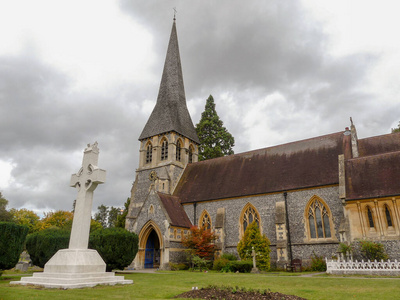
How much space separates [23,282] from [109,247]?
7.09 m

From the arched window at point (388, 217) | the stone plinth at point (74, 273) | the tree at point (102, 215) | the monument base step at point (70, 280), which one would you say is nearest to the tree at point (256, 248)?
the arched window at point (388, 217)

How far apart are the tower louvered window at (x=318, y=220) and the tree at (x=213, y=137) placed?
19.8 metres

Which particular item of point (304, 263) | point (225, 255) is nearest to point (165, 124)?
point (225, 255)

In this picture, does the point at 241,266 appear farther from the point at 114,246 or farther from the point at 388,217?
the point at 388,217

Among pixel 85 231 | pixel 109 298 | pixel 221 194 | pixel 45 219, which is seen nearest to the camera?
pixel 109 298

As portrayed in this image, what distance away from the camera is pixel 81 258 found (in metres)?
9.58

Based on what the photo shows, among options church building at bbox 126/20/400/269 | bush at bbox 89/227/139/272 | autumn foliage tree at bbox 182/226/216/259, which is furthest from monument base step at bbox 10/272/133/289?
church building at bbox 126/20/400/269

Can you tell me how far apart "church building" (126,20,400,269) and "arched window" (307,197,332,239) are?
6 cm

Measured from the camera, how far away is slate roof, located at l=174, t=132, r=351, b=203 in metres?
21.7

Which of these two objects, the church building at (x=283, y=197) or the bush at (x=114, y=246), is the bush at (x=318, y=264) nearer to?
the church building at (x=283, y=197)

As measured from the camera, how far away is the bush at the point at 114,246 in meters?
16.3

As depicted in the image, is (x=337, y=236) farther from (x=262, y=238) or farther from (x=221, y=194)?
(x=221, y=194)

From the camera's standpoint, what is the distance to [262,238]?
19.5m

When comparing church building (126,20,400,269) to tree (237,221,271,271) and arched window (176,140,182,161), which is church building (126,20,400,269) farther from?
tree (237,221,271,271)
